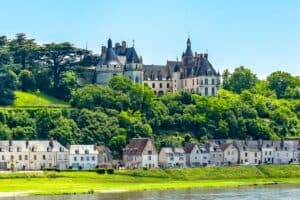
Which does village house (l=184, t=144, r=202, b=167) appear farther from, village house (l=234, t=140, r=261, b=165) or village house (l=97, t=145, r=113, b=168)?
village house (l=97, t=145, r=113, b=168)

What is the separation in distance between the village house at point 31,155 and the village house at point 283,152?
34095mm

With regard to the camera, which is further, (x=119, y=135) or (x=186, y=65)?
(x=186, y=65)

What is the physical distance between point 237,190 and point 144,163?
26609 millimetres

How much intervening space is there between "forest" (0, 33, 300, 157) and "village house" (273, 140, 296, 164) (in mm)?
4760

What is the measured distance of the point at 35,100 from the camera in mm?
152625

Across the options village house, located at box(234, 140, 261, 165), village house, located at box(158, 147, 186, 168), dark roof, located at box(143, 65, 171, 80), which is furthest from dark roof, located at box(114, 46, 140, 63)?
village house, located at box(158, 147, 186, 168)

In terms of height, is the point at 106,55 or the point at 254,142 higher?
the point at 106,55

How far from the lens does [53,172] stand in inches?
4510

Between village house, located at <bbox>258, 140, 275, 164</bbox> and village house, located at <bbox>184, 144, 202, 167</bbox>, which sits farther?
village house, located at <bbox>258, 140, 275, 164</bbox>

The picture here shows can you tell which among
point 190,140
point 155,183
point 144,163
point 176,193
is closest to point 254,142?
point 190,140

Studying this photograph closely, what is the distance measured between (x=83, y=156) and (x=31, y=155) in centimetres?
714

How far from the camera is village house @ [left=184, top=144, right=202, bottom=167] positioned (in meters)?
134

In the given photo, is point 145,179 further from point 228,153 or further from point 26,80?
point 26,80

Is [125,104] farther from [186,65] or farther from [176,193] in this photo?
[176,193]
